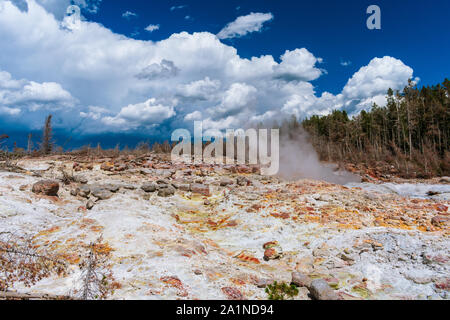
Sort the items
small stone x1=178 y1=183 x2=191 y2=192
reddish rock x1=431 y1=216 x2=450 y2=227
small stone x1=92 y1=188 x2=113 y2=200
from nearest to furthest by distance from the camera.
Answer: reddish rock x1=431 y1=216 x2=450 y2=227, small stone x1=92 y1=188 x2=113 y2=200, small stone x1=178 y1=183 x2=191 y2=192

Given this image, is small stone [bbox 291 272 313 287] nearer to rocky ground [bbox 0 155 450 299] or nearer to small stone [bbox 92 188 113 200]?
rocky ground [bbox 0 155 450 299]

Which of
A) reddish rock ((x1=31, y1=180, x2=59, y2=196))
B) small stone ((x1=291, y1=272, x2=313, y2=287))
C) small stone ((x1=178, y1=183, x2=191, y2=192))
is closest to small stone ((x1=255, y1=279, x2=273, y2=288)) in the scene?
small stone ((x1=291, y1=272, x2=313, y2=287))

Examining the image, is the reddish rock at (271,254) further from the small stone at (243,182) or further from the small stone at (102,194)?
the small stone at (243,182)

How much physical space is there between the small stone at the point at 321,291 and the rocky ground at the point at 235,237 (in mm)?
13

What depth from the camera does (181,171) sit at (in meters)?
12.5

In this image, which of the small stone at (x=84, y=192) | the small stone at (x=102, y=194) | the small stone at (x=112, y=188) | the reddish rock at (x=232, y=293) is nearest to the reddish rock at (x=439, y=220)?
the reddish rock at (x=232, y=293)

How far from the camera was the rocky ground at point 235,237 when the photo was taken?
11.3 ft

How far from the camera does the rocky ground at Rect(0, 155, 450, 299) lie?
3455 mm

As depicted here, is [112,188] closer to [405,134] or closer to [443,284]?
[443,284]

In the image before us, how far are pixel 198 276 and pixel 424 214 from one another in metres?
5.67

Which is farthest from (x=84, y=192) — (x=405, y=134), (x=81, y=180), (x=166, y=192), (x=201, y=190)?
(x=405, y=134)

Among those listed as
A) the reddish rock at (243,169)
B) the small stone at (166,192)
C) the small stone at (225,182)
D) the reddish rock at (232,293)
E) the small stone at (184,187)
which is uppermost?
the reddish rock at (243,169)

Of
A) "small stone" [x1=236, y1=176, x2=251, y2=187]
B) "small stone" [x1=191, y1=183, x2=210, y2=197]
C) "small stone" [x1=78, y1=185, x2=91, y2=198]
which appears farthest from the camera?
"small stone" [x1=236, y1=176, x2=251, y2=187]

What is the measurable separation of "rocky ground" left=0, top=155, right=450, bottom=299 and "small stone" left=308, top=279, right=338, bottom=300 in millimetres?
13
